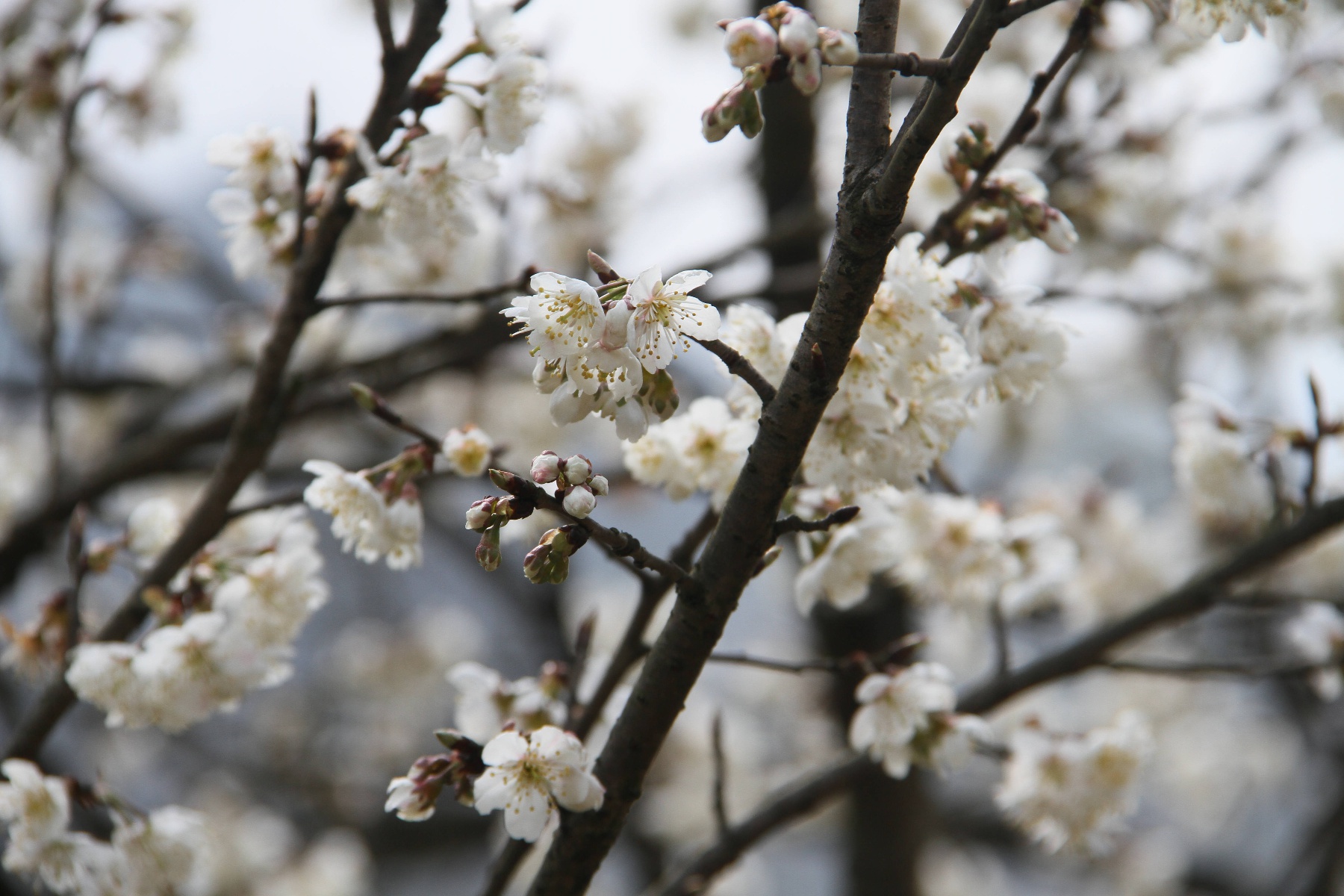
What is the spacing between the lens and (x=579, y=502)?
77 centimetres

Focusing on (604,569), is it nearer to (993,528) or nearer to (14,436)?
(14,436)

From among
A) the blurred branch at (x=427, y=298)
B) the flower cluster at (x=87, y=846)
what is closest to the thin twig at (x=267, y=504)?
the blurred branch at (x=427, y=298)

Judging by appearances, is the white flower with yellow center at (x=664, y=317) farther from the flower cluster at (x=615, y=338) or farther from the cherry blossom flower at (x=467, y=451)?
the cherry blossom flower at (x=467, y=451)

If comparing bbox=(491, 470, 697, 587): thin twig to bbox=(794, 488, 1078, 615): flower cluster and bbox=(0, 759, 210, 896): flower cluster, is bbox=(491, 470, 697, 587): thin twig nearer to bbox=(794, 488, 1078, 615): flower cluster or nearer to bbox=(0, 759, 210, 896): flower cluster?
bbox=(794, 488, 1078, 615): flower cluster

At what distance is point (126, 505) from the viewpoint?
10.0 ft

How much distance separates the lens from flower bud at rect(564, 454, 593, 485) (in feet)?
2.57

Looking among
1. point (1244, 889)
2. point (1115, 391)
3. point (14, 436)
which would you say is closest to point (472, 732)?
point (14, 436)

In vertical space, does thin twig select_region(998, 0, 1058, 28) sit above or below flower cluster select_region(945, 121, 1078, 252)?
below

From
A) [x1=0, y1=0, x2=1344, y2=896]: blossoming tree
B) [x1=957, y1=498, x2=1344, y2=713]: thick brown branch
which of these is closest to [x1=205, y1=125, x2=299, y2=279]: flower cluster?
[x1=0, y1=0, x2=1344, y2=896]: blossoming tree

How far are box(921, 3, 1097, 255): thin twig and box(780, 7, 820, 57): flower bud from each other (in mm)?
379

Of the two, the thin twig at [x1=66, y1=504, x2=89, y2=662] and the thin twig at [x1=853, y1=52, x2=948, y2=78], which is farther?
the thin twig at [x1=66, y1=504, x2=89, y2=662]

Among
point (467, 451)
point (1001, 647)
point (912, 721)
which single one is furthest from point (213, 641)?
point (1001, 647)

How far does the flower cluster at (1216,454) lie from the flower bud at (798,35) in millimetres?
1412

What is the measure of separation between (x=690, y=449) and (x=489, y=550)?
40cm
